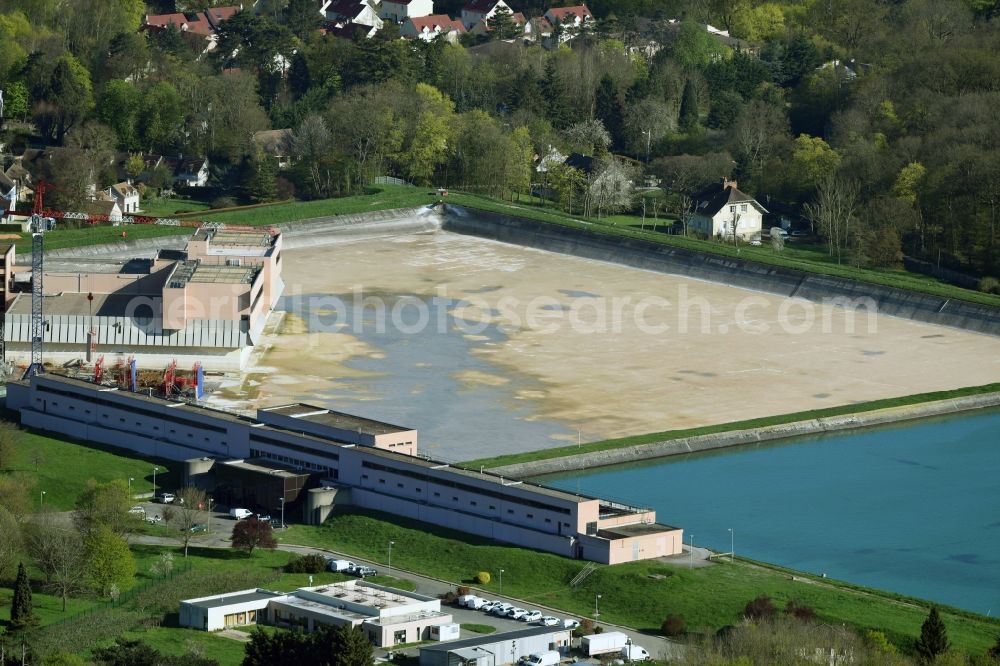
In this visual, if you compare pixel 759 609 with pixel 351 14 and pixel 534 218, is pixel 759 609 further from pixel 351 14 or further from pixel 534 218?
pixel 351 14

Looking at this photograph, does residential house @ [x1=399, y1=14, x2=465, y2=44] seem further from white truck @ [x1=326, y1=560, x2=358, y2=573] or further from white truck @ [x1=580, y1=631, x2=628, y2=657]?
white truck @ [x1=580, y1=631, x2=628, y2=657]

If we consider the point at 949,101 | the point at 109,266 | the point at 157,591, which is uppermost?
the point at 949,101

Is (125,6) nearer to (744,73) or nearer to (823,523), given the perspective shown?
(744,73)

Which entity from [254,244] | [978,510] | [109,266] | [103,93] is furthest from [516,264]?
[978,510]

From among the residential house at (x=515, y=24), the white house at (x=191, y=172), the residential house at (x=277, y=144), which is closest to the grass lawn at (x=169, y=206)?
the white house at (x=191, y=172)

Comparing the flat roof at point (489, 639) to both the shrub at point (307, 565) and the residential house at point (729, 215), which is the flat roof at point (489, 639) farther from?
the residential house at point (729, 215)

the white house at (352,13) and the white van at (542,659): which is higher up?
the white house at (352,13)

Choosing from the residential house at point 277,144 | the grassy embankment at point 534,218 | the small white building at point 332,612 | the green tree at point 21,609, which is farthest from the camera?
the residential house at point 277,144
